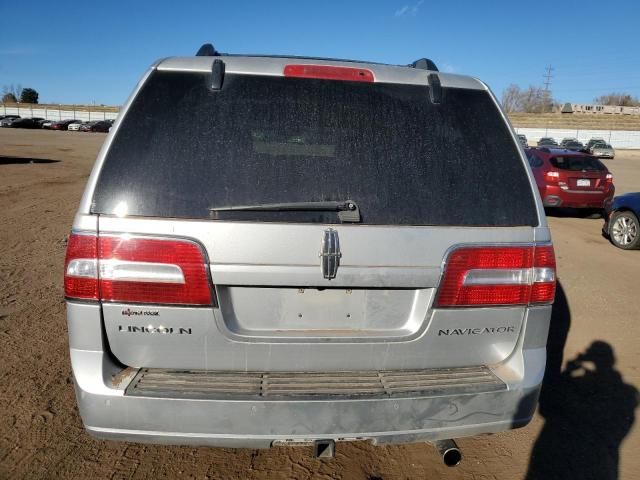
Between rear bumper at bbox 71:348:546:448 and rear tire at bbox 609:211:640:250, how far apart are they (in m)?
8.21

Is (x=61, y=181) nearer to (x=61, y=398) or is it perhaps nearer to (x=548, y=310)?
(x=61, y=398)

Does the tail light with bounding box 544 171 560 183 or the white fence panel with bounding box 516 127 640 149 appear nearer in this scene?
the tail light with bounding box 544 171 560 183

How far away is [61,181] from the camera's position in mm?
15195

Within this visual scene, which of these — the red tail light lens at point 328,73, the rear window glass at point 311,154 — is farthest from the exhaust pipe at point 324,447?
the red tail light lens at point 328,73

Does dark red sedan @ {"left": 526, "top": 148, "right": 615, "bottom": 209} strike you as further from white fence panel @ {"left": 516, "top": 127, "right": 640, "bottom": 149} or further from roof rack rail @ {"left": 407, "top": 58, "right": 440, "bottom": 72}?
white fence panel @ {"left": 516, "top": 127, "right": 640, "bottom": 149}

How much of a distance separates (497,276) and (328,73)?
1211mm

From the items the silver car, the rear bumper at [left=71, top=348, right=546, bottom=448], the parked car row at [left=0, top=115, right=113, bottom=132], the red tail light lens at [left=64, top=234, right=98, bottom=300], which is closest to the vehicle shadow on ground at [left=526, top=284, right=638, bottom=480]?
the rear bumper at [left=71, top=348, right=546, bottom=448]

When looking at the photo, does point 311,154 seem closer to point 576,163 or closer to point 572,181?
point 572,181

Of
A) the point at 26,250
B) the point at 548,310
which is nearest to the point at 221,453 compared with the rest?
the point at 548,310

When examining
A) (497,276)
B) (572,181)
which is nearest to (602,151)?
(572,181)

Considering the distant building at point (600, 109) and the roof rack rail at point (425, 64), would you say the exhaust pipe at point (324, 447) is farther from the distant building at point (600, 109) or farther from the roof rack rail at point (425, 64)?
the distant building at point (600, 109)

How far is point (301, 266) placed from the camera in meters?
2.04

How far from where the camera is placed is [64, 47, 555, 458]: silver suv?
6.64 ft

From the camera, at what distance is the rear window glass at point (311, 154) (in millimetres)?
2041
